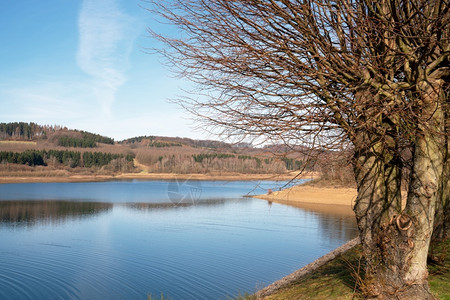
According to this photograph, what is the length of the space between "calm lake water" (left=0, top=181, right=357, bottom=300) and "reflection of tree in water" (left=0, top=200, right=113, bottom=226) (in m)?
0.08

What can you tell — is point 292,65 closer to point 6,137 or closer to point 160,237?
point 160,237

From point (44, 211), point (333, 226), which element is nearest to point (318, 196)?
point (333, 226)

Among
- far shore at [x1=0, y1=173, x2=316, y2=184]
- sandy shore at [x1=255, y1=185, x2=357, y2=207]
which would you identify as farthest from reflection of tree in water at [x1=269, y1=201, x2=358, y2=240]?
far shore at [x1=0, y1=173, x2=316, y2=184]

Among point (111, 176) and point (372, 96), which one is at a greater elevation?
point (372, 96)

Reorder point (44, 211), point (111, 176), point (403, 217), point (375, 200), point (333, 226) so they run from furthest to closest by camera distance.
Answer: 1. point (111, 176)
2. point (44, 211)
3. point (333, 226)
4. point (375, 200)
5. point (403, 217)

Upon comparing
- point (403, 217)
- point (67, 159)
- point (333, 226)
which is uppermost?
point (67, 159)

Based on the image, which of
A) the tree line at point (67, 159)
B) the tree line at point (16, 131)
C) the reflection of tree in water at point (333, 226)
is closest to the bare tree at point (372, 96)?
the reflection of tree in water at point (333, 226)

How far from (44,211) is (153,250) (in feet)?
62.2

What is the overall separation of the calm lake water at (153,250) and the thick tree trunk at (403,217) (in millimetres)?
2372

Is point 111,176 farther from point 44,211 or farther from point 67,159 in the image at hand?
point 44,211

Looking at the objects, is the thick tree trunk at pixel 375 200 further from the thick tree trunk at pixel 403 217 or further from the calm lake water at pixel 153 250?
the calm lake water at pixel 153 250

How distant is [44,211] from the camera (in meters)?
35.1

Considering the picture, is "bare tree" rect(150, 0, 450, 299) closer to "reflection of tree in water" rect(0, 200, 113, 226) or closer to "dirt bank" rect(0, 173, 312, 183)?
"reflection of tree in water" rect(0, 200, 113, 226)

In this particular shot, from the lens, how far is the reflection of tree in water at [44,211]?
98.3 feet
